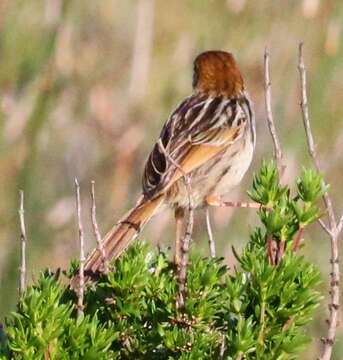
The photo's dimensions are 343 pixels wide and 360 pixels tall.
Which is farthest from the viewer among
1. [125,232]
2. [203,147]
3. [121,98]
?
[121,98]

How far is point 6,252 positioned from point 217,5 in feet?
6.42

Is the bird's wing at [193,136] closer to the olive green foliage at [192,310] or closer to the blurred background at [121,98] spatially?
the blurred background at [121,98]

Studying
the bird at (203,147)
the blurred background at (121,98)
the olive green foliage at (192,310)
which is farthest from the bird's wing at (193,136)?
the olive green foliage at (192,310)

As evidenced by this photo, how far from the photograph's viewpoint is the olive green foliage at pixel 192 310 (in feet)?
9.55

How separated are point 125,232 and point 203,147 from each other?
978mm

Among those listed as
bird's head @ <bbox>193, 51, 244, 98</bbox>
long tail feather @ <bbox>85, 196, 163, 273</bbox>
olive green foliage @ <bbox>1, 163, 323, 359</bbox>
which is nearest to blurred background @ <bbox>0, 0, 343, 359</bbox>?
bird's head @ <bbox>193, 51, 244, 98</bbox>

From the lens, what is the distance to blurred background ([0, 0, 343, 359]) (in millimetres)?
6398

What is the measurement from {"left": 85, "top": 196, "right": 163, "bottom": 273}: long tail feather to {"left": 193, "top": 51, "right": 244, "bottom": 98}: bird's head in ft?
3.09

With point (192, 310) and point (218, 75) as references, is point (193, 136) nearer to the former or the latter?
point (218, 75)

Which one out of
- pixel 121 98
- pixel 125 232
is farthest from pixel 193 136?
pixel 121 98

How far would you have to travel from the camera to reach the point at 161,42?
8.51 metres

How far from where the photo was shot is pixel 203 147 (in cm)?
564

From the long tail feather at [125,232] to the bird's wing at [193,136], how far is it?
79mm

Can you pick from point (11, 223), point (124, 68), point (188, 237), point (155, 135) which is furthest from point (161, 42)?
point (188, 237)
